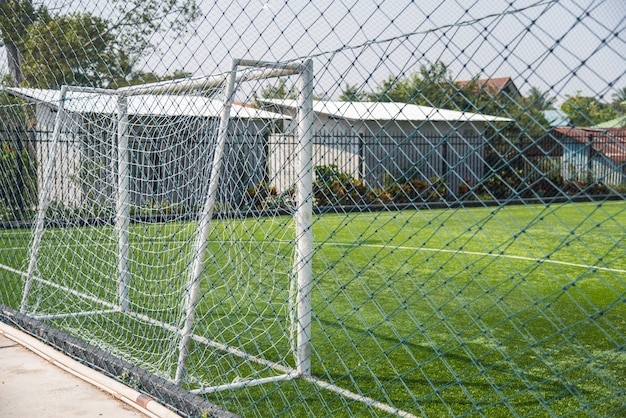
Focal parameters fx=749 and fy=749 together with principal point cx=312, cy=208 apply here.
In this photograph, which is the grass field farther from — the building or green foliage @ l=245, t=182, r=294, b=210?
the building

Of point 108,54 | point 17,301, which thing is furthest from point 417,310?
point 108,54

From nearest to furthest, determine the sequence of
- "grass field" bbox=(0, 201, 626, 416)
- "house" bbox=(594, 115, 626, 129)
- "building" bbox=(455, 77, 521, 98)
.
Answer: "house" bbox=(594, 115, 626, 129)
"building" bbox=(455, 77, 521, 98)
"grass field" bbox=(0, 201, 626, 416)

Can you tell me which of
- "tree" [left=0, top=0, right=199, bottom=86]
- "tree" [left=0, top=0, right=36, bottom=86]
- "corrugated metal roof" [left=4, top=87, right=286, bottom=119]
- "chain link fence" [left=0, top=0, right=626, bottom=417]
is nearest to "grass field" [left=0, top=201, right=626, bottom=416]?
"chain link fence" [left=0, top=0, right=626, bottom=417]

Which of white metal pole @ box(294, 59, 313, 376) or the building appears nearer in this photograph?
the building

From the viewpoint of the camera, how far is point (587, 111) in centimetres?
218

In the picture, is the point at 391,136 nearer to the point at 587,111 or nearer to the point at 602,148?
the point at 602,148

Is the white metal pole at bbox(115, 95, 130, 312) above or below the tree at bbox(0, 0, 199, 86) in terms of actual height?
below

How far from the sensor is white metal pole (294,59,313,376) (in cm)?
395

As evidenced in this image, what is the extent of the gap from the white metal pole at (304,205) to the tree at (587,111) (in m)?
1.83

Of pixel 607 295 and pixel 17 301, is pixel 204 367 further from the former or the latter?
pixel 607 295

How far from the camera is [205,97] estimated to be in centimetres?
470

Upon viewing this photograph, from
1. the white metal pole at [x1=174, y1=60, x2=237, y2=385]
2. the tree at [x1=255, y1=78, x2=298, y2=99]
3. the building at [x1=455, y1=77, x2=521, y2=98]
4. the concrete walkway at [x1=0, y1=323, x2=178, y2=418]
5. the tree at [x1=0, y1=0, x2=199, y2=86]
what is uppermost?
the tree at [x1=0, y1=0, x2=199, y2=86]

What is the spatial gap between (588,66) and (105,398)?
3038 mm

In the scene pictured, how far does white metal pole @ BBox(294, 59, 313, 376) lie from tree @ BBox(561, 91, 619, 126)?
1.83 m
